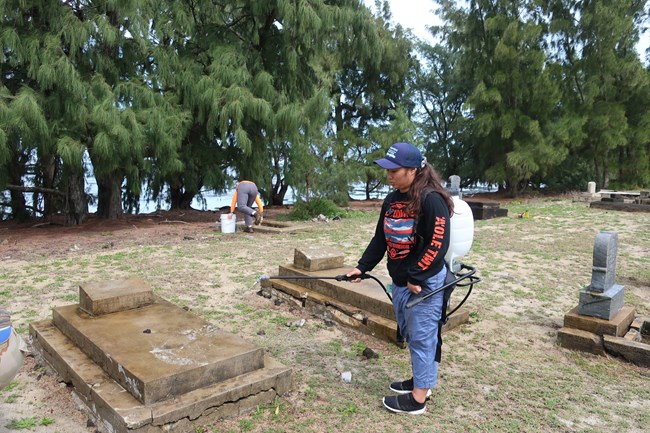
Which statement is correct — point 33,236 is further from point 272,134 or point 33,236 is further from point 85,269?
point 272,134

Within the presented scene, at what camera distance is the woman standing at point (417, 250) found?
2.72 m

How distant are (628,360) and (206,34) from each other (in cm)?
1185

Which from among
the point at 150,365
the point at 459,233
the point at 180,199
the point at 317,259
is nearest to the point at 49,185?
the point at 180,199

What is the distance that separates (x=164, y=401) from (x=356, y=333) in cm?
197

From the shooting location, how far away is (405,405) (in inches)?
116

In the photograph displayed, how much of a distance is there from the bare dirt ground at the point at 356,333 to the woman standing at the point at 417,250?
324mm

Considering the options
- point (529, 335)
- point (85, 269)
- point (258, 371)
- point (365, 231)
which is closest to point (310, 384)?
point (258, 371)

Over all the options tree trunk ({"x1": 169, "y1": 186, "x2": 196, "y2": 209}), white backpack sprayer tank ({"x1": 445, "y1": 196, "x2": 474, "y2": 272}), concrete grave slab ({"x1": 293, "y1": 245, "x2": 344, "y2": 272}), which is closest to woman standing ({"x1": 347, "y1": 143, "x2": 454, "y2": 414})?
white backpack sprayer tank ({"x1": 445, "y1": 196, "x2": 474, "y2": 272})

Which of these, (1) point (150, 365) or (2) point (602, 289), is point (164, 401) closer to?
(1) point (150, 365)

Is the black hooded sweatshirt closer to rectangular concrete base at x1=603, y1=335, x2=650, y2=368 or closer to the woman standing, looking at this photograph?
the woman standing

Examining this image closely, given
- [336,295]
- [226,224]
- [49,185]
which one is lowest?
[336,295]

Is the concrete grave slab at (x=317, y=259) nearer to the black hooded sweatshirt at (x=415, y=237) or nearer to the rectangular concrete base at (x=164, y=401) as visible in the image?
the rectangular concrete base at (x=164, y=401)

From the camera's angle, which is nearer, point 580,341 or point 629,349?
point 629,349

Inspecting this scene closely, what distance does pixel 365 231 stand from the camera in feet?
34.3
